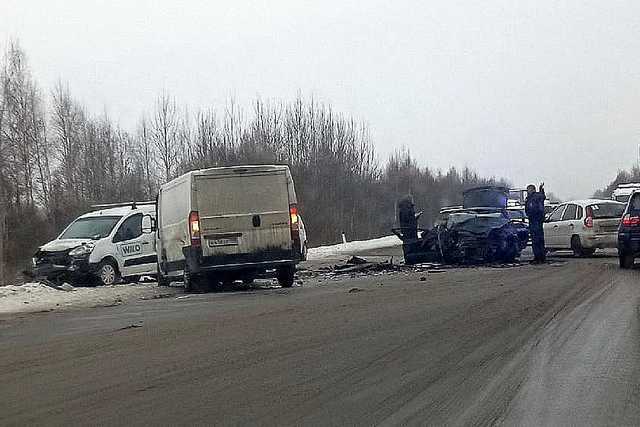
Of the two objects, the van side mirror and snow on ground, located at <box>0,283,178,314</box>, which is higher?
the van side mirror

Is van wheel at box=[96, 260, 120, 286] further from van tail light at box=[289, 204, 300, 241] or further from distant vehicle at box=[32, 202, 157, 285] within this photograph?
van tail light at box=[289, 204, 300, 241]

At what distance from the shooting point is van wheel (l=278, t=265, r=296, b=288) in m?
17.1

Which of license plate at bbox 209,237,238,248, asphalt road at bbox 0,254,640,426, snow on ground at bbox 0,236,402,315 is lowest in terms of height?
asphalt road at bbox 0,254,640,426

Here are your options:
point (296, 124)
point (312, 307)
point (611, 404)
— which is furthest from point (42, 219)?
point (611, 404)

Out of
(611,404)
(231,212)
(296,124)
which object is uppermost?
(296,124)

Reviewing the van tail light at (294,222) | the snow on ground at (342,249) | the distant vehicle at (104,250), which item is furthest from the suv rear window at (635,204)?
the snow on ground at (342,249)

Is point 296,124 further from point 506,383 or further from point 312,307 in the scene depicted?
point 506,383

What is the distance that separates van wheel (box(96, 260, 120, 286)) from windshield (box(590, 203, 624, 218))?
12.6 metres

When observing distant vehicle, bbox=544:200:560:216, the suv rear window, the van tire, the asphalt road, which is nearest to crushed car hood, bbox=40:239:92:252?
the asphalt road

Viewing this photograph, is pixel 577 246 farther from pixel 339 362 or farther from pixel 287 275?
pixel 339 362

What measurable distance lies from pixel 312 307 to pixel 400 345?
13.1 feet

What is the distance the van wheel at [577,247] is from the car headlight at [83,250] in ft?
42.3

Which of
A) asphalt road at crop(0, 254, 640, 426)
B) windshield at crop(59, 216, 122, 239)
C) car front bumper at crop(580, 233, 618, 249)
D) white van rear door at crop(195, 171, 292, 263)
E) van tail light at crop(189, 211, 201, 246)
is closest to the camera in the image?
asphalt road at crop(0, 254, 640, 426)

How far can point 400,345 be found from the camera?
8633 mm
